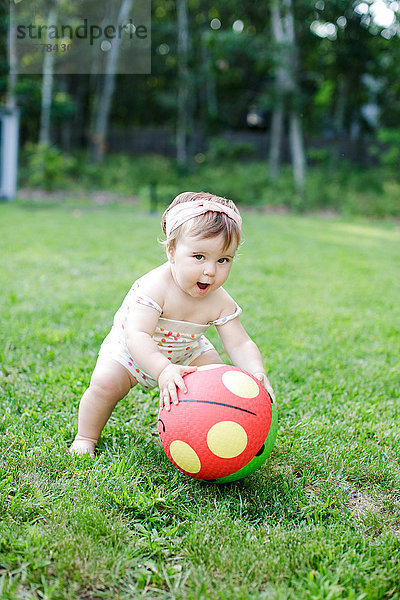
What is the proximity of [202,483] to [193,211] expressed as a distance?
3.64ft

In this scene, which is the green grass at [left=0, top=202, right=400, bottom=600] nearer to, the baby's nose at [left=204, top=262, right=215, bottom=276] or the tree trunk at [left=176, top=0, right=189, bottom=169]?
the baby's nose at [left=204, top=262, right=215, bottom=276]

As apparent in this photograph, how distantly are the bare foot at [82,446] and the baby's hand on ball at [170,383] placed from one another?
42cm

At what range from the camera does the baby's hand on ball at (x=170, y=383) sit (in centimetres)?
220

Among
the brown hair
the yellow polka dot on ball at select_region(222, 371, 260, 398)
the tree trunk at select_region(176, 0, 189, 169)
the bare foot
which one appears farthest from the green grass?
the tree trunk at select_region(176, 0, 189, 169)

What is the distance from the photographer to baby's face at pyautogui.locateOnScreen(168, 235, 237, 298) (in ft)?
7.36

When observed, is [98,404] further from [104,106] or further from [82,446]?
[104,106]

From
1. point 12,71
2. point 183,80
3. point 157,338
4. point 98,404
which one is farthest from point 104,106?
point 98,404

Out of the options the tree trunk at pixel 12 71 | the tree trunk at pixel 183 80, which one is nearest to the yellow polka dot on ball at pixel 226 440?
the tree trunk at pixel 12 71

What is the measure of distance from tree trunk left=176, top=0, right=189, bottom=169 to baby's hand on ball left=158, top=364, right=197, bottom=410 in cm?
1744

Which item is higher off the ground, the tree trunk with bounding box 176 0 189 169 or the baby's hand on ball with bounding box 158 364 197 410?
the tree trunk with bounding box 176 0 189 169

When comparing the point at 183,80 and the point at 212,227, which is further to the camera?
the point at 183,80

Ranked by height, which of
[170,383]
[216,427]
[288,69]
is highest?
[288,69]

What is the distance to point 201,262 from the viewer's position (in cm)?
227

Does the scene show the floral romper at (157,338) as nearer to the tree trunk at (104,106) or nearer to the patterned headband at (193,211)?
the patterned headband at (193,211)
